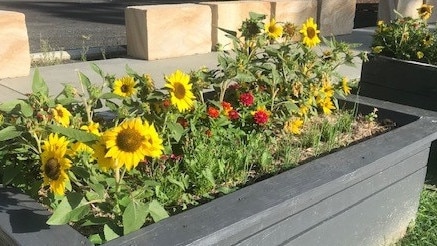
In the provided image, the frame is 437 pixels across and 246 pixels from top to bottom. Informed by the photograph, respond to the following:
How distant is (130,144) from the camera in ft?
5.32

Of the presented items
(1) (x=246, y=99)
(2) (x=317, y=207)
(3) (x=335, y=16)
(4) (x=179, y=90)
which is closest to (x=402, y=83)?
(1) (x=246, y=99)

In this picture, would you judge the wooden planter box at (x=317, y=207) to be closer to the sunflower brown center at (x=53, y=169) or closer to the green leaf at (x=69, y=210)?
the green leaf at (x=69, y=210)

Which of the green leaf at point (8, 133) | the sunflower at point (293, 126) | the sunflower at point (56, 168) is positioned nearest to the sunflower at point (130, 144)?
the sunflower at point (56, 168)

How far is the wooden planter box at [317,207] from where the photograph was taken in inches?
66.1

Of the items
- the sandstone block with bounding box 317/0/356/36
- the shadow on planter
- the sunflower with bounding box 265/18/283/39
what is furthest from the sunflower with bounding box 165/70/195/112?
the sandstone block with bounding box 317/0/356/36

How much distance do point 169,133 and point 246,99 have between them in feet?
1.64

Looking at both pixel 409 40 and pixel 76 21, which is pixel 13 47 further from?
pixel 76 21

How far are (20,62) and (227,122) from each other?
3.65m

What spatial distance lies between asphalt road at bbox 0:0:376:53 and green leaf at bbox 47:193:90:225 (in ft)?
18.1

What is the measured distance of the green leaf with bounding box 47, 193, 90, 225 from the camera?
1628 mm

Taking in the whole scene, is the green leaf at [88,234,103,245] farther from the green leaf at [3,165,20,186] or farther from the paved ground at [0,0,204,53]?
the paved ground at [0,0,204,53]

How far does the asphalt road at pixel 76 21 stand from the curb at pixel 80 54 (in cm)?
22

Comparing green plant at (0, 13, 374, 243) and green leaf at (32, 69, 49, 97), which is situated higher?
green leaf at (32, 69, 49, 97)

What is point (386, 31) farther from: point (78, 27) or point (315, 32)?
point (78, 27)
